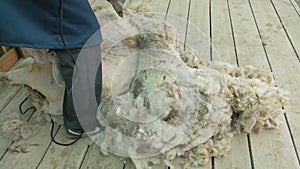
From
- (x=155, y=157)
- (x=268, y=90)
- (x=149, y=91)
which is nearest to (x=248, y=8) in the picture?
(x=268, y=90)

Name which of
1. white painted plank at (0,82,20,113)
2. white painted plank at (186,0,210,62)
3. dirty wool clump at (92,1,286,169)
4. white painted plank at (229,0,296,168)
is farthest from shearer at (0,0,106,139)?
white painted plank at (186,0,210,62)

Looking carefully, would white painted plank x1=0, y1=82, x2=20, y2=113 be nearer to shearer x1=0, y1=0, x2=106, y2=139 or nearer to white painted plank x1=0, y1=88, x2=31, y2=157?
white painted plank x1=0, y1=88, x2=31, y2=157

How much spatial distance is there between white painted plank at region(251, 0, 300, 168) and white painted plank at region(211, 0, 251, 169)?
2.9 inches

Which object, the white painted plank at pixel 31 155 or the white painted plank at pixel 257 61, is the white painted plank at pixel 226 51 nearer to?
the white painted plank at pixel 257 61

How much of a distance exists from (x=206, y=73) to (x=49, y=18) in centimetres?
75

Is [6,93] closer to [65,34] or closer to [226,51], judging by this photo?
[65,34]

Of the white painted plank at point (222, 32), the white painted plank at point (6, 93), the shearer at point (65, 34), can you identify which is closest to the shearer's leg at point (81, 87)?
the shearer at point (65, 34)

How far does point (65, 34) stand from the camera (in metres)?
1.15

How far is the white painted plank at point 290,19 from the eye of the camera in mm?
2176

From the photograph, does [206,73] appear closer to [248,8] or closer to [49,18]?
[49,18]

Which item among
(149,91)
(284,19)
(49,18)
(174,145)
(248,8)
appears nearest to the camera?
(49,18)

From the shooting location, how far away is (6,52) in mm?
1955

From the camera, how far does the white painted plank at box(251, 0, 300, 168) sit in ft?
4.26

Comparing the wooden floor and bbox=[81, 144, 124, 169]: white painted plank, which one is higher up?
the wooden floor
